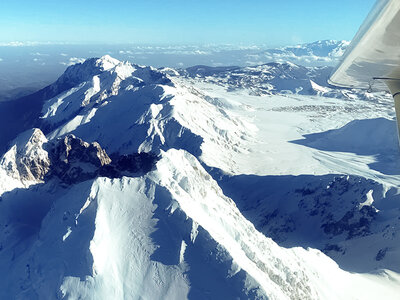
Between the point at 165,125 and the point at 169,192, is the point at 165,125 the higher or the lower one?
the lower one

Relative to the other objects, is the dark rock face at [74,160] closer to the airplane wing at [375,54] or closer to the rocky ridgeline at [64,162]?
the rocky ridgeline at [64,162]

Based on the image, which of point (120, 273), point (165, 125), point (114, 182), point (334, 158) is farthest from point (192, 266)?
point (334, 158)

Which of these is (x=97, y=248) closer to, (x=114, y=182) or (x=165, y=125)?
(x=114, y=182)

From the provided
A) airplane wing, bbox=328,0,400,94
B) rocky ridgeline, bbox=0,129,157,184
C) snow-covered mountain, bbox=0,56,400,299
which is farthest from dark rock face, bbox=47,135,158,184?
airplane wing, bbox=328,0,400,94

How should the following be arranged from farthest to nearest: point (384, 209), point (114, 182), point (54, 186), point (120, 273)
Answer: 1. point (384, 209)
2. point (54, 186)
3. point (114, 182)
4. point (120, 273)

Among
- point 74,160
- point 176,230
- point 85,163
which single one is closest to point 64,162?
point 74,160

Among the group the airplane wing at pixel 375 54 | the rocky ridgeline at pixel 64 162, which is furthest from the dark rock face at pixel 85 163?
the airplane wing at pixel 375 54

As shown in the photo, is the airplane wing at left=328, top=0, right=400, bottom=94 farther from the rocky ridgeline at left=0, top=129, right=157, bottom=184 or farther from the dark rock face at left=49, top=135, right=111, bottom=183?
the dark rock face at left=49, top=135, right=111, bottom=183
